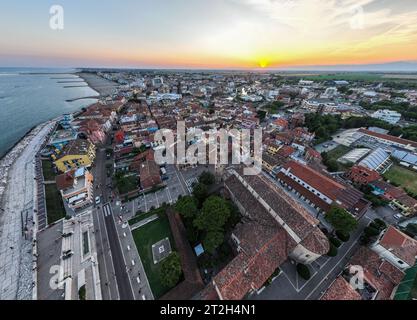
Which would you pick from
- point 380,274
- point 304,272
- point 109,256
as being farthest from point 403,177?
point 109,256

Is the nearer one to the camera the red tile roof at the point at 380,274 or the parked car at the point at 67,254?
the red tile roof at the point at 380,274

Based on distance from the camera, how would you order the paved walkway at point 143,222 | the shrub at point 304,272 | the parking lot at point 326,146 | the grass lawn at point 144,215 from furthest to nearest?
the parking lot at point 326,146, the grass lawn at point 144,215, the paved walkway at point 143,222, the shrub at point 304,272

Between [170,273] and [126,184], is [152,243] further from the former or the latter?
[126,184]

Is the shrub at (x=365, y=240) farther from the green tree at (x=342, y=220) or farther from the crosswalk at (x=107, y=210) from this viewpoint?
the crosswalk at (x=107, y=210)

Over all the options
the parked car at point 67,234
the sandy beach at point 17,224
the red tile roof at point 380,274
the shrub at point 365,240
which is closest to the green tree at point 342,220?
the shrub at point 365,240

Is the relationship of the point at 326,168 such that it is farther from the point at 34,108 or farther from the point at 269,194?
the point at 34,108
